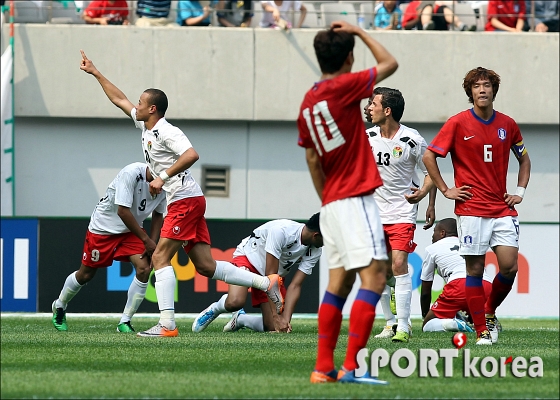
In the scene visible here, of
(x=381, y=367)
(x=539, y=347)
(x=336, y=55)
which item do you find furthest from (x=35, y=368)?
(x=539, y=347)

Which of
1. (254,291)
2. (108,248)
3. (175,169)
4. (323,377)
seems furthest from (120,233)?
(323,377)

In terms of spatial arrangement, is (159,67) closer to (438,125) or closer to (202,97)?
(202,97)

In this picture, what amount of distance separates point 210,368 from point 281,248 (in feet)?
12.8

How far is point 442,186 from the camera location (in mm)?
8562

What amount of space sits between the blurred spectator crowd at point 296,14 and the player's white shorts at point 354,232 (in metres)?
13.6

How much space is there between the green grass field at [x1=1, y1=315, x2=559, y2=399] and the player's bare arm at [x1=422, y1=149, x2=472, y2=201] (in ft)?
4.07

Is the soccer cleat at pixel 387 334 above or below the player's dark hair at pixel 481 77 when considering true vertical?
below

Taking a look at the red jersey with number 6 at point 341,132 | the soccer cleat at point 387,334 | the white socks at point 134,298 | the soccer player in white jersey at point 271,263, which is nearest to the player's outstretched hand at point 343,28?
Answer: the red jersey with number 6 at point 341,132

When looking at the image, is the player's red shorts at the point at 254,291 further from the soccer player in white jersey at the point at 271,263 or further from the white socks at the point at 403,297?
the white socks at the point at 403,297

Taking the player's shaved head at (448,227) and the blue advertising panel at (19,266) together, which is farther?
the blue advertising panel at (19,266)

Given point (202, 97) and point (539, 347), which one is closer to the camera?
point (539, 347)

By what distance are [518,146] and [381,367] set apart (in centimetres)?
304

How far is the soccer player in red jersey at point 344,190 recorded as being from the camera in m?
5.93

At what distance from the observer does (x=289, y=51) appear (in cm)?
1941
